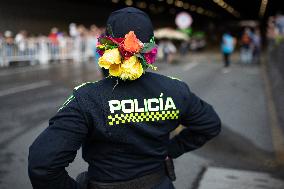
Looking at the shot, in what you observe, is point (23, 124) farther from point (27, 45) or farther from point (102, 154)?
point (27, 45)

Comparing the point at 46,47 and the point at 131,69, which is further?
the point at 46,47

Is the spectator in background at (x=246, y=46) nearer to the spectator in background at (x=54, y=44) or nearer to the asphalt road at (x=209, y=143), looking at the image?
the asphalt road at (x=209, y=143)

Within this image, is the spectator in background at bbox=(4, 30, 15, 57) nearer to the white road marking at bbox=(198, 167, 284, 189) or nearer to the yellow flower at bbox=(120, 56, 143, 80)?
the white road marking at bbox=(198, 167, 284, 189)

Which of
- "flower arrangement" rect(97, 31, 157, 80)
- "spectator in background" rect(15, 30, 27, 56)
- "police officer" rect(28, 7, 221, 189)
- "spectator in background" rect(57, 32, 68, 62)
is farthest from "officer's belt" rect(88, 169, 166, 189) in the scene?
"spectator in background" rect(57, 32, 68, 62)

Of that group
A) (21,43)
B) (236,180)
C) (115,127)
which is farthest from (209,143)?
(21,43)

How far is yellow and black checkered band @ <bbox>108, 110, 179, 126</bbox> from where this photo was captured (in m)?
2.16

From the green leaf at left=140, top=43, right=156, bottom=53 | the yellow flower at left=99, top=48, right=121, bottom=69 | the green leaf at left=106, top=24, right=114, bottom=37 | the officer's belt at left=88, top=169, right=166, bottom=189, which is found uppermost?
the green leaf at left=106, top=24, right=114, bottom=37

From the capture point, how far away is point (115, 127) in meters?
2.16

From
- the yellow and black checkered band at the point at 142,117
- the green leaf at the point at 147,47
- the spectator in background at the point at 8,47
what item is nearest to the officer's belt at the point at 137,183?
the yellow and black checkered band at the point at 142,117

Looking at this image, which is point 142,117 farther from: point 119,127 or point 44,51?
point 44,51

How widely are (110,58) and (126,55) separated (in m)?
0.08

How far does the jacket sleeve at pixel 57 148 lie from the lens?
1990mm

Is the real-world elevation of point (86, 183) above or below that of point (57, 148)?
below

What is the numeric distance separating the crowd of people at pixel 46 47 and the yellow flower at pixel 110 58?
16725mm
